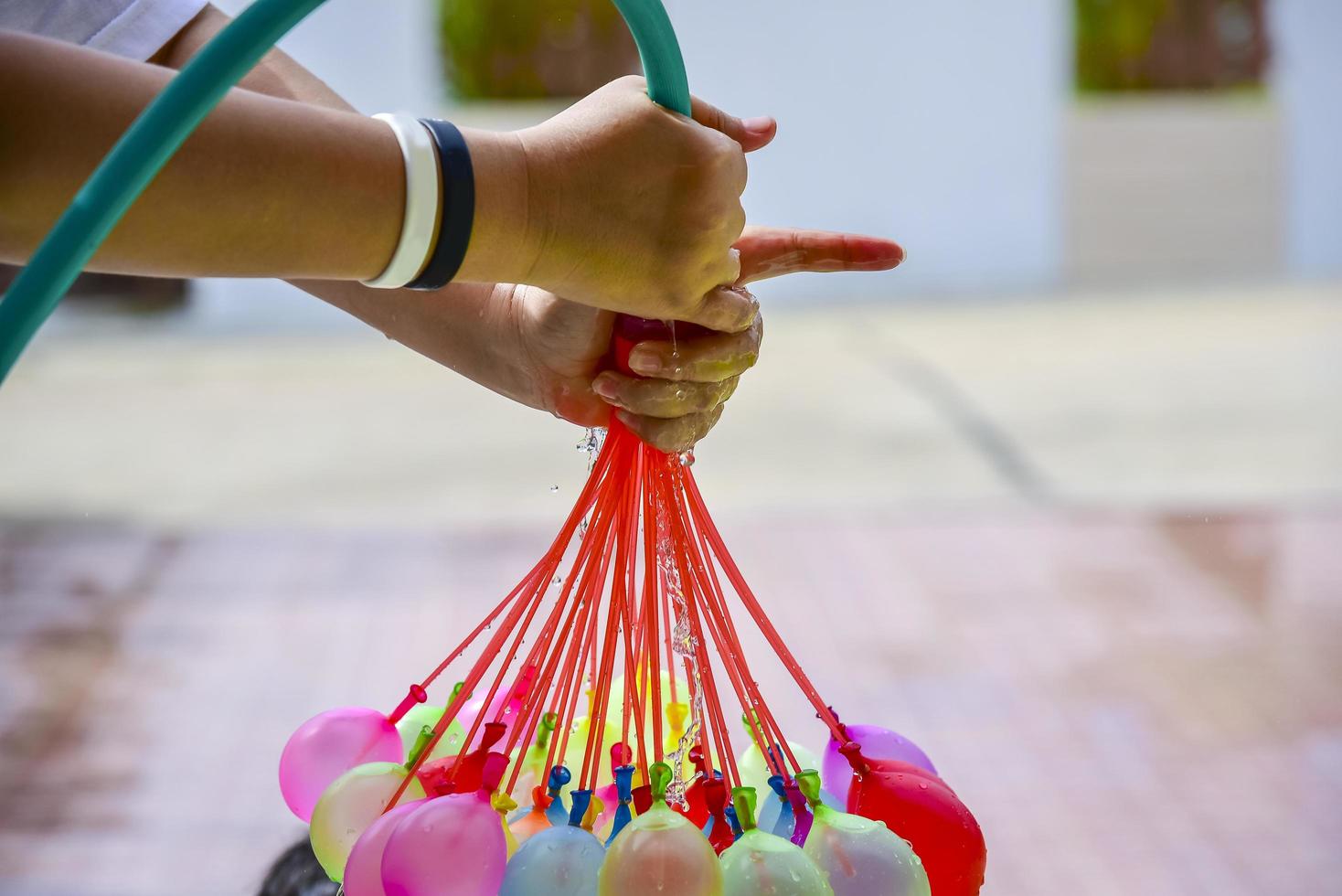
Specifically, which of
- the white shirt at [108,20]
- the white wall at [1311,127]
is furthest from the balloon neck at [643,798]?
the white wall at [1311,127]

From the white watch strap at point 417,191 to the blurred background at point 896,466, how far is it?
1349 mm

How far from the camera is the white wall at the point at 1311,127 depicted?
730 centimetres

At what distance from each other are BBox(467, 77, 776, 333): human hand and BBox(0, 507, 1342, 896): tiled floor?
1.30 metres

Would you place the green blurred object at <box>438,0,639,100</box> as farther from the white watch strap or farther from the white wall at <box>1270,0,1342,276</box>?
the white watch strap

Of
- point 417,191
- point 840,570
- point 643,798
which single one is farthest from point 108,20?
point 840,570

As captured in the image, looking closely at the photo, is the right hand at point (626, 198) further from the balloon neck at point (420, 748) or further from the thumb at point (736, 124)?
the balloon neck at point (420, 748)

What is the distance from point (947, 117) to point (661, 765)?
6450mm

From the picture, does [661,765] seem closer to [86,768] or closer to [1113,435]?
[86,768]

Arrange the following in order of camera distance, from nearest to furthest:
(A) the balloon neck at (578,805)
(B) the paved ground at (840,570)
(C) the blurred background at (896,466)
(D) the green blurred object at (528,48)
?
(A) the balloon neck at (578,805), (B) the paved ground at (840,570), (C) the blurred background at (896,466), (D) the green blurred object at (528,48)

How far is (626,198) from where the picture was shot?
A: 724 millimetres

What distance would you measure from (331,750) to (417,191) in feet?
1.28

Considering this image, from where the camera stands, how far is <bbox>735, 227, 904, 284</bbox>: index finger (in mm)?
847

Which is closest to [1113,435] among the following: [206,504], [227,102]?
[206,504]

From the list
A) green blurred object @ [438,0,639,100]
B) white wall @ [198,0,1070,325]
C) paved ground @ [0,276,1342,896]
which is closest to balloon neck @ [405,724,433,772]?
paved ground @ [0,276,1342,896]
